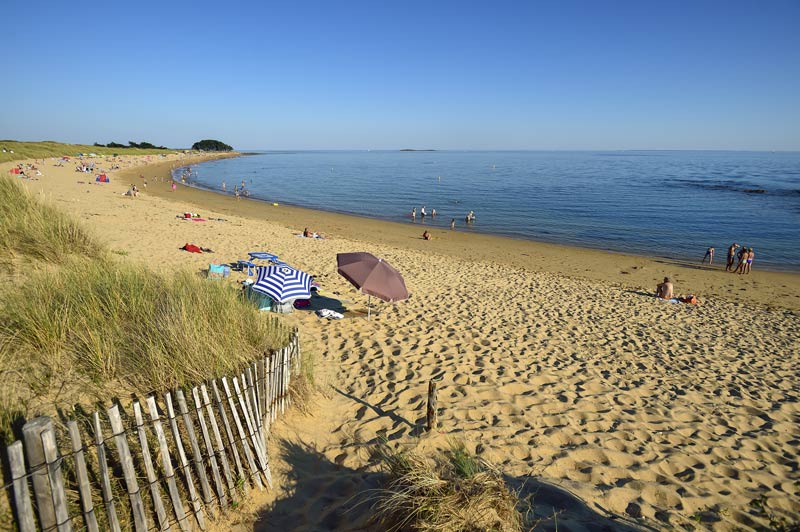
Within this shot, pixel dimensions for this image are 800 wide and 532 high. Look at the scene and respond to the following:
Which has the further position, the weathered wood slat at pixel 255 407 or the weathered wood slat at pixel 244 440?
the weathered wood slat at pixel 255 407

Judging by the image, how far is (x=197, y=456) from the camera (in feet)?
11.0

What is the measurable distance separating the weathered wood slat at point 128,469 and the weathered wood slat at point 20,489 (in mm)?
488

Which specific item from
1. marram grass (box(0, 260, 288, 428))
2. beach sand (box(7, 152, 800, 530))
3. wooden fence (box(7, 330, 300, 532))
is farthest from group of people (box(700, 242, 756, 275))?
wooden fence (box(7, 330, 300, 532))

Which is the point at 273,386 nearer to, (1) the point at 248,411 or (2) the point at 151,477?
(1) the point at 248,411

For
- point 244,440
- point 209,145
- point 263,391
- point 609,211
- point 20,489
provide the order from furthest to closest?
point 209,145 < point 609,211 < point 263,391 < point 244,440 < point 20,489

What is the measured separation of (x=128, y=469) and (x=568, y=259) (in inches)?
744

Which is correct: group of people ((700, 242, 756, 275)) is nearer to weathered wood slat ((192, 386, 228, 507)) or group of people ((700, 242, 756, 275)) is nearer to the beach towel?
the beach towel

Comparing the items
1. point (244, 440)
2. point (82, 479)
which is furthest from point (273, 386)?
point (82, 479)

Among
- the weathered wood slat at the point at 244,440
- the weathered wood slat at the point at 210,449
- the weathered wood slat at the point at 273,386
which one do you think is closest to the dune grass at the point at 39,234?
the weathered wood slat at the point at 273,386

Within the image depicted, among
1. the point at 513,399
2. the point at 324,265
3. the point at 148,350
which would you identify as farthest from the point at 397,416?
the point at 324,265

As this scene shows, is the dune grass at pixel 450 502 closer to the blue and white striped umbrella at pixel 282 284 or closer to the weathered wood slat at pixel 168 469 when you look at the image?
the weathered wood slat at pixel 168 469

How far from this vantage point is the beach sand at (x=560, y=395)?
4203 mm

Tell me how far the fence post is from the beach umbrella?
5823mm

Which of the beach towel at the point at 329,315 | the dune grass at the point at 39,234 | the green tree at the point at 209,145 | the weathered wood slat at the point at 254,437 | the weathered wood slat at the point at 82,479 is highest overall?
the green tree at the point at 209,145
